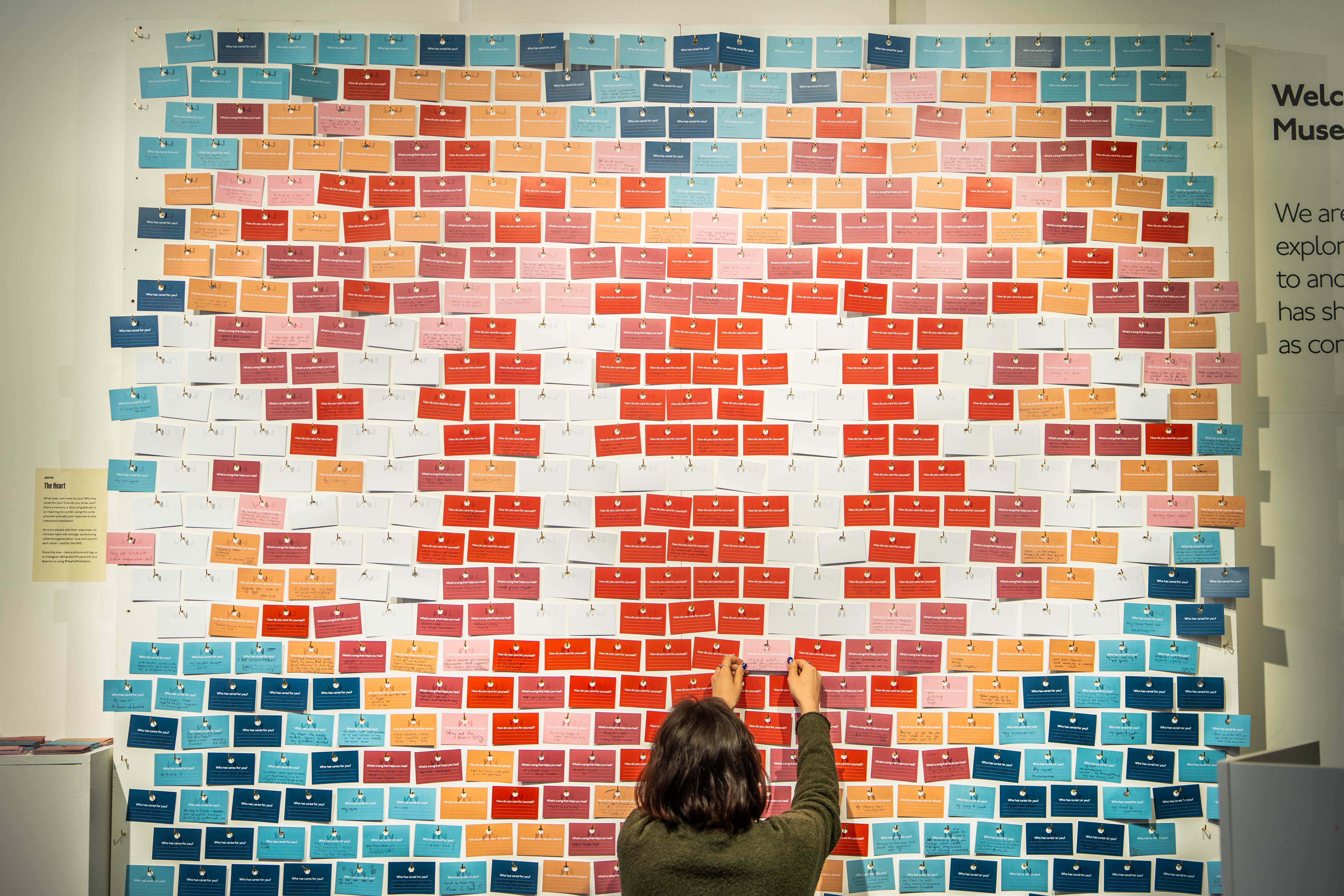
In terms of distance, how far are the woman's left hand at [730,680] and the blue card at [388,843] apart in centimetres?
101

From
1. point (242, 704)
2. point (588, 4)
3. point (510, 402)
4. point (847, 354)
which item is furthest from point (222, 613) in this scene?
point (588, 4)

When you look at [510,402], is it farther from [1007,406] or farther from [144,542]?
[1007,406]

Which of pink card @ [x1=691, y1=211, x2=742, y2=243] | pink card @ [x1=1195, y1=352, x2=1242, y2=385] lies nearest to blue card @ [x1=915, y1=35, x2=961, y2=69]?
pink card @ [x1=691, y1=211, x2=742, y2=243]

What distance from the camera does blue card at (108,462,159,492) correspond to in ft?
7.23

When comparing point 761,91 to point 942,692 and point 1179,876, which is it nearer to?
point 942,692

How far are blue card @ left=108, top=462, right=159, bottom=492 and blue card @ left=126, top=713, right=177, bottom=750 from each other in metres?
0.69

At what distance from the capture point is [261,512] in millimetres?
2213

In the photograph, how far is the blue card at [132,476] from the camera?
220 centimetres

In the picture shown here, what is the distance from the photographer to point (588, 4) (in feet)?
7.69

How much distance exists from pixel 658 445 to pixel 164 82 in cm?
191

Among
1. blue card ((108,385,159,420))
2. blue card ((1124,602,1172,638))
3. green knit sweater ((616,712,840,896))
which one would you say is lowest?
green knit sweater ((616,712,840,896))

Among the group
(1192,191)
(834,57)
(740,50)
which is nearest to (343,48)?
(740,50)

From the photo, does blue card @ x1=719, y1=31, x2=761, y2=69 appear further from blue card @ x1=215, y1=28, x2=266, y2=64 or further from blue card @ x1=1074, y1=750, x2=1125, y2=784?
blue card @ x1=1074, y1=750, x2=1125, y2=784

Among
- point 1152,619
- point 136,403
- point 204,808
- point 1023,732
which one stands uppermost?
point 136,403
